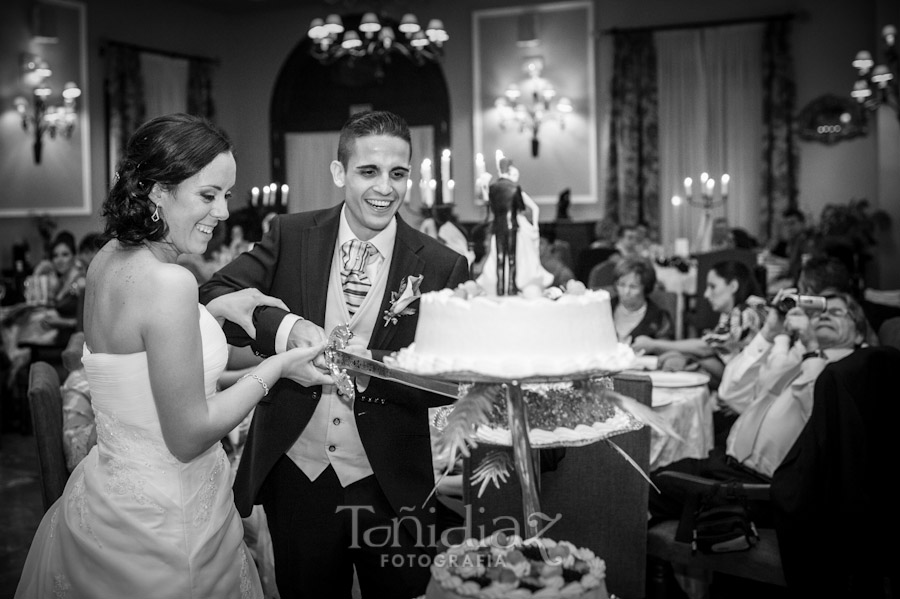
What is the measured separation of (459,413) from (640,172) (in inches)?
478

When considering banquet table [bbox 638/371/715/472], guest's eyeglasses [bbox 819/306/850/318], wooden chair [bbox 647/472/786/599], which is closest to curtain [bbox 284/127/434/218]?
banquet table [bbox 638/371/715/472]

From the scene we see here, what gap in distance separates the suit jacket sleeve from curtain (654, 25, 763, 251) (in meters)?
11.0

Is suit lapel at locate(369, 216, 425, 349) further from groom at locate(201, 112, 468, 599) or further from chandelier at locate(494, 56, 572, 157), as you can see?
chandelier at locate(494, 56, 572, 157)

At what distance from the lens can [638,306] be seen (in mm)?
5820

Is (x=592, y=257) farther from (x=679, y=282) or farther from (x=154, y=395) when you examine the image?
(x=154, y=395)

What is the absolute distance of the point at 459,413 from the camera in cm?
159

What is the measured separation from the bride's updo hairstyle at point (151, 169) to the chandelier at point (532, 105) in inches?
453

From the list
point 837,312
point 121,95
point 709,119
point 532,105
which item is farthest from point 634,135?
point 837,312

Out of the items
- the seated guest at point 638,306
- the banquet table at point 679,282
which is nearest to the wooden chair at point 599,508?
the seated guest at point 638,306

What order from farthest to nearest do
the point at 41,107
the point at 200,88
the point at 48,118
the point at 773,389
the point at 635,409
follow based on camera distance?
the point at 200,88 < the point at 48,118 < the point at 41,107 < the point at 773,389 < the point at 635,409

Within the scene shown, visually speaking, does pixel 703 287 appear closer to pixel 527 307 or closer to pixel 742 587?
pixel 742 587

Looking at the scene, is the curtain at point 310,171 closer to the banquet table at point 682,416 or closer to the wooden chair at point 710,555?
the banquet table at point 682,416

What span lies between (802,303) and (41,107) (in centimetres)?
1106

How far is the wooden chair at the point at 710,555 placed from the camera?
3105mm
